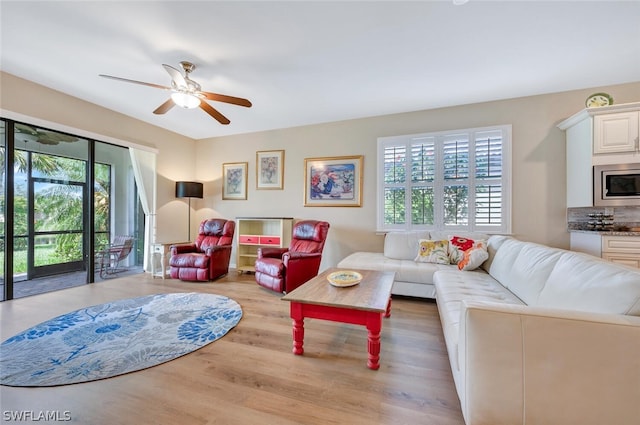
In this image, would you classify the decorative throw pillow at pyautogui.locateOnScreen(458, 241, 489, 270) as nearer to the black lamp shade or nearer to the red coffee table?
the red coffee table

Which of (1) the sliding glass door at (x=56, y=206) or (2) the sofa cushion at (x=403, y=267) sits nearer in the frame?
(2) the sofa cushion at (x=403, y=267)

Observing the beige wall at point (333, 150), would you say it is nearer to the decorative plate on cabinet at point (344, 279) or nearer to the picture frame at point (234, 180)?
the picture frame at point (234, 180)

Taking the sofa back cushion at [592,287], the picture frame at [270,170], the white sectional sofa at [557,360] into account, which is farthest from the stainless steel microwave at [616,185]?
the picture frame at [270,170]

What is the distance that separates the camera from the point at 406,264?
126 inches

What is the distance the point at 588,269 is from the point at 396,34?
87.5 inches

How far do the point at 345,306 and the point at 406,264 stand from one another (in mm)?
1714

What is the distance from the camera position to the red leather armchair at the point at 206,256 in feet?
13.0

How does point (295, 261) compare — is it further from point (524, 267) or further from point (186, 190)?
point (186, 190)

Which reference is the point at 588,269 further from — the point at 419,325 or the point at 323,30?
the point at 323,30

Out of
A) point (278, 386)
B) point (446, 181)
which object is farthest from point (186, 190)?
point (446, 181)

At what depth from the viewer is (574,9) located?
6.47ft

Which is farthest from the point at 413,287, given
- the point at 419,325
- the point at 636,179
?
the point at 636,179

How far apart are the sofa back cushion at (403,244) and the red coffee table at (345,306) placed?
139 centimetres

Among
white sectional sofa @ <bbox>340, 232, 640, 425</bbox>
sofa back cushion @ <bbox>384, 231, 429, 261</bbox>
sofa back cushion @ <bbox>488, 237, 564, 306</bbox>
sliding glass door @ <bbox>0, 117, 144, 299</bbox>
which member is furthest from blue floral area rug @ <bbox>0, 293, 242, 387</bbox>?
sofa back cushion @ <bbox>488, 237, 564, 306</bbox>
